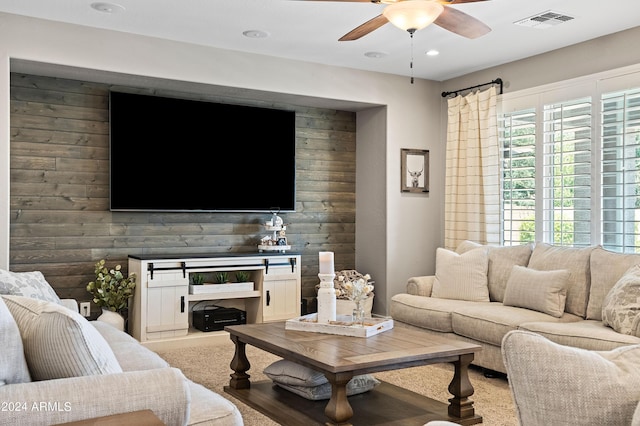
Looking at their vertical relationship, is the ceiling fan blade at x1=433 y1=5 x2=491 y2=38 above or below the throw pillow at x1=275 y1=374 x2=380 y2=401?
above

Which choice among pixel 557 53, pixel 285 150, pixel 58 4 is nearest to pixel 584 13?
pixel 557 53

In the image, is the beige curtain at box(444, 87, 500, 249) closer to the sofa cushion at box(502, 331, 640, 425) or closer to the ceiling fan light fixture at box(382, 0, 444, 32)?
the ceiling fan light fixture at box(382, 0, 444, 32)

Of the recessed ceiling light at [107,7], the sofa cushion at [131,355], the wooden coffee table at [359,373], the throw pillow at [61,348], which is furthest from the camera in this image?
the recessed ceiling light at [107,7]

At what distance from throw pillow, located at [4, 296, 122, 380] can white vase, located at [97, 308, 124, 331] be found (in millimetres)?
3299

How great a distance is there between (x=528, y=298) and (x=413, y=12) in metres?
2.31

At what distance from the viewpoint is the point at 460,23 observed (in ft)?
11.5

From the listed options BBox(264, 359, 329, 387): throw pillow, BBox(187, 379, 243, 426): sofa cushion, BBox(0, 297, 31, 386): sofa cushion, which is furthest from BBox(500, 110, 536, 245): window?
BBox(0, 297, 31, 386): sofa cushion

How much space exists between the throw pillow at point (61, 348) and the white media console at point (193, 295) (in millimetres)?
3315

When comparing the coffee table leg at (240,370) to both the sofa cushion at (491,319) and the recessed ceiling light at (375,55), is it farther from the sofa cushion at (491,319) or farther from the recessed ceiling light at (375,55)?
the recessed ceiling light at (375,55)

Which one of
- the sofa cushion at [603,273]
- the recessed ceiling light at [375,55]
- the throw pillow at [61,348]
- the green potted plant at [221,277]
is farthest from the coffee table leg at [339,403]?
the recessed ceiling light at [375,55]

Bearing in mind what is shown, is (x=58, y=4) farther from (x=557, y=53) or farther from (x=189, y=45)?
(x=557, y=53)

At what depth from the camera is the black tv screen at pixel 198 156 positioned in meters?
5.39

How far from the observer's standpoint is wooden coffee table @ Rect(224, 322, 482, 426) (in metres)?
2.90

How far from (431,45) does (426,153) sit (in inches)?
60.7
